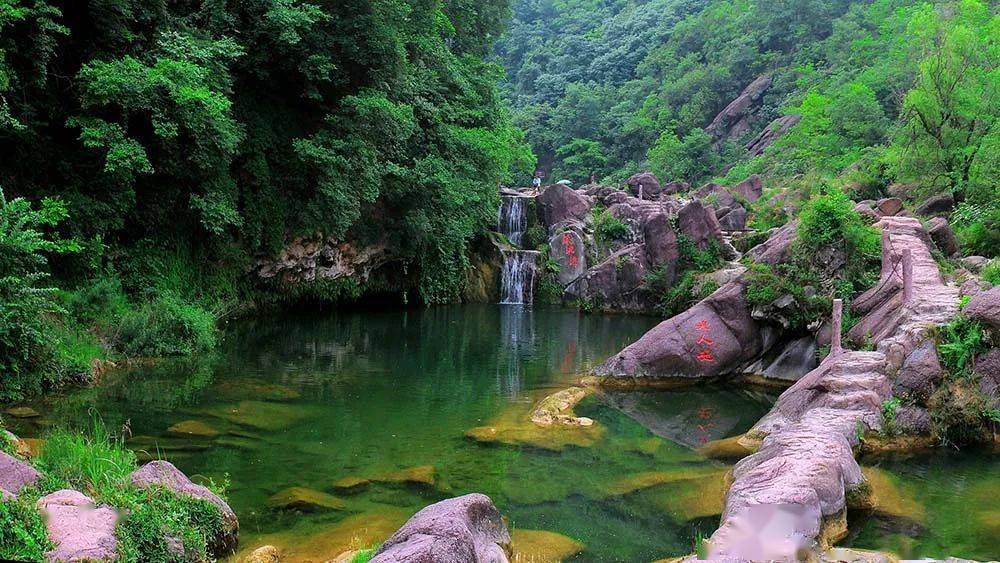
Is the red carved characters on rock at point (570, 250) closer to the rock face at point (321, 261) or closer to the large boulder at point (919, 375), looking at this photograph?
the rock face at point (321, 261)

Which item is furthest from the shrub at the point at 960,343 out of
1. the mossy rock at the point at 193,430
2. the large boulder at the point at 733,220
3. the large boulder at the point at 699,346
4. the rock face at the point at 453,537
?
the large boulder at the point at 733,220

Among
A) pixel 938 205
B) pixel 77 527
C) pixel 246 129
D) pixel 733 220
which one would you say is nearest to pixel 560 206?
pixel 733 220

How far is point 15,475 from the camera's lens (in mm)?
5082

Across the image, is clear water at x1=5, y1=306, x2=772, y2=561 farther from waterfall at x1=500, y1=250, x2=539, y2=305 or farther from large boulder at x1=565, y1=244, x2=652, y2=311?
waterfall at x1=500, y1=250, x2=539, y2=305

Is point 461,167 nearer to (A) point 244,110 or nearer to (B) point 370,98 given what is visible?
(B) point 370,98

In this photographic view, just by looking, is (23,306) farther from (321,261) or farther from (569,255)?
(569,255)

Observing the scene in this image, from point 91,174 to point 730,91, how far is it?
56.8 m

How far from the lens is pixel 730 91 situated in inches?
2357

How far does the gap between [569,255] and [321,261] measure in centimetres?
1345

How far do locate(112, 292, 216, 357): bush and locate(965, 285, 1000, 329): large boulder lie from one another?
1412 centimetres

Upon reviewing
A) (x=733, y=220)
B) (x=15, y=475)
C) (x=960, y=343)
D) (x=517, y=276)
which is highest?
(x=733, y=220)

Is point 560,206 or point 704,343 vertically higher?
point 560,206

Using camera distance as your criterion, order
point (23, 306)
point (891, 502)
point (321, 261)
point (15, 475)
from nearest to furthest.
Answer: point (15, 475), point (891, 502), point (23, 306), point (321, 261)

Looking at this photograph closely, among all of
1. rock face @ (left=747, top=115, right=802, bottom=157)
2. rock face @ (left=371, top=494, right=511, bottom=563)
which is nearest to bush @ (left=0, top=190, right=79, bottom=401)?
rock face @ (left=371, top=494, right=511, bottom=563)
